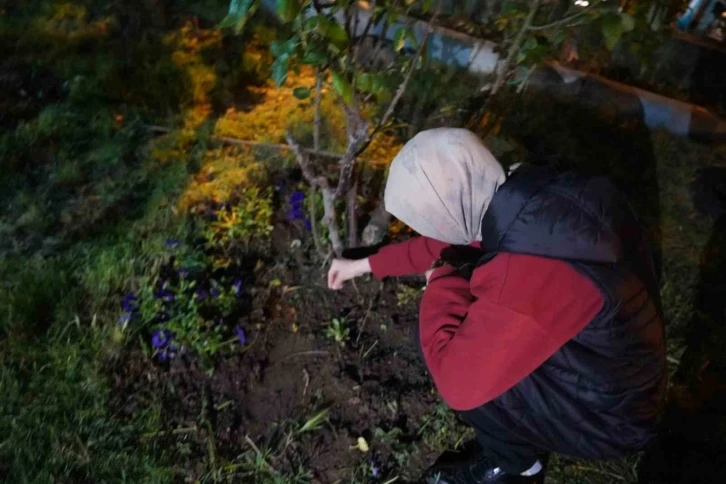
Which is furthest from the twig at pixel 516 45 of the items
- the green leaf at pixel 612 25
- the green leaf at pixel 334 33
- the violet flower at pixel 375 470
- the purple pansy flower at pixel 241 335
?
the violet flower at pixel 375 470

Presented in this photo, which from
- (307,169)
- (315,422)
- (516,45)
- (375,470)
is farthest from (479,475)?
(516,45)

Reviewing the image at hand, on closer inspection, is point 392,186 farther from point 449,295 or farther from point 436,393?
point 436,393

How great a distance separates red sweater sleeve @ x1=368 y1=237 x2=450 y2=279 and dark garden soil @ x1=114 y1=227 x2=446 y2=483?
0.47m

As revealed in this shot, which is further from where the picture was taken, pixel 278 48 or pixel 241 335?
pixel 241 335

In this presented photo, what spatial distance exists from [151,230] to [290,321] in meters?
0.87

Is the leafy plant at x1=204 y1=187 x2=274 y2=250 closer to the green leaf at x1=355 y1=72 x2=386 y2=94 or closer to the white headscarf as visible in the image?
the green leaf at x1=355 y1=72 x2=386 y2=94

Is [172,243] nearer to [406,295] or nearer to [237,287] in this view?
[237,287]

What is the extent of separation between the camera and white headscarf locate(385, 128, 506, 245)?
4.72 ft

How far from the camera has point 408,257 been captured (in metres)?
2.05

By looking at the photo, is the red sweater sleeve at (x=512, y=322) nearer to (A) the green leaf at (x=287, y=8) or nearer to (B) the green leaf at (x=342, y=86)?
(B) the green leaf at (x=342, y=86)

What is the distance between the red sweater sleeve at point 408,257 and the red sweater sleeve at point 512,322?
51 centimetres

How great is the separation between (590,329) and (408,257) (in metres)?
0.80

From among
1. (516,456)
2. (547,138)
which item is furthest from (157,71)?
(516,456)

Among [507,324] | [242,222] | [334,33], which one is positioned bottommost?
[242,222]
